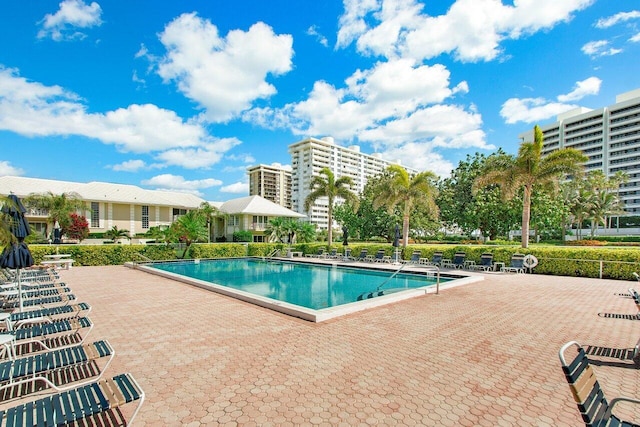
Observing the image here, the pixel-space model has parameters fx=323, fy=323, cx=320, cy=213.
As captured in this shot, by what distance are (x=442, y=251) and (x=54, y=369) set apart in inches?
736

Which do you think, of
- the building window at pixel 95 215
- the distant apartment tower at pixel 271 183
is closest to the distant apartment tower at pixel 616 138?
the distant apartment tower at pixel 271 183

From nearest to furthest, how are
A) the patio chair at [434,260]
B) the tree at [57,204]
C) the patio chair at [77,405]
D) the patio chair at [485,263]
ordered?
1. the patio chair at [77,405]
2. the patio chair at [485,263]
3. the patio chair at [434,260]
4. the tree at [57,204]

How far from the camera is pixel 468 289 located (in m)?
11.7

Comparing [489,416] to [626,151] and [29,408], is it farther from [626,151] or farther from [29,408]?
[626,151]

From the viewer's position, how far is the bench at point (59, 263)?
57.4 feet

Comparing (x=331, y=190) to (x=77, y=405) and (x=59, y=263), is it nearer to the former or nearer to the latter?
(x=59, y=263)

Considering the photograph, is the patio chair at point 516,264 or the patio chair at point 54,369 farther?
the patio chair at point 516,264

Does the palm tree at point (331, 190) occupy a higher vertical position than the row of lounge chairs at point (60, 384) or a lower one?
higher

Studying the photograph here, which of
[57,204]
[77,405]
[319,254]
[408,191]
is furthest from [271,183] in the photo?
[77,405]

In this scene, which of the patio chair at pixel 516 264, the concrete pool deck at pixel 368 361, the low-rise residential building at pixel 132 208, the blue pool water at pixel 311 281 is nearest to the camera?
the concrete pool deck at pixel 368 361

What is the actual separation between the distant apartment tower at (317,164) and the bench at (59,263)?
90560 millimetres

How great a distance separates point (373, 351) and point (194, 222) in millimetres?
20730

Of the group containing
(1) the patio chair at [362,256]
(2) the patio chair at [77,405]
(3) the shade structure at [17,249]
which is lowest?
(1) the patio chair at [362,256]

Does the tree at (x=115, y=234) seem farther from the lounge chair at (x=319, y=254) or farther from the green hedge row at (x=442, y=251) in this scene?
the lounge chair at (x=319, y=254)
